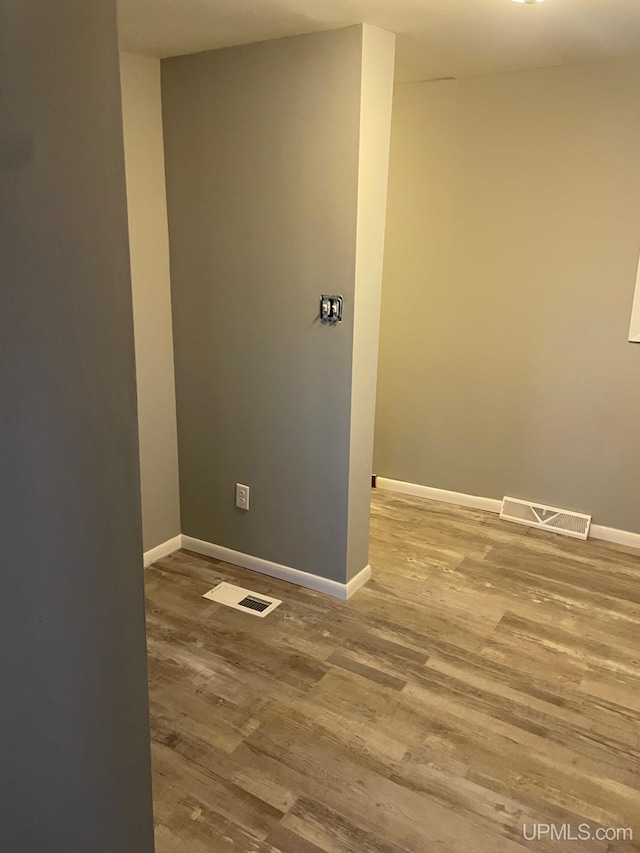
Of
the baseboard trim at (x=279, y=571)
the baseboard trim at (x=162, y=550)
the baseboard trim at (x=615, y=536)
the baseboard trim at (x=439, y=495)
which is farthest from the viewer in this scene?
the baseboard trim at (x=439, y=495)

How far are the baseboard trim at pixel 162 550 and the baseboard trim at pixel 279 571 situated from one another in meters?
0.03

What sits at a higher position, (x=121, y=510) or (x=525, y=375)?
(x=121, y=510)

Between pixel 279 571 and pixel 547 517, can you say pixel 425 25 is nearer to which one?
pixel 279 571

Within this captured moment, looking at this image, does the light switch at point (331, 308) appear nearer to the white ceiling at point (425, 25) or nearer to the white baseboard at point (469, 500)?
the white ceiling at point (425, 25)

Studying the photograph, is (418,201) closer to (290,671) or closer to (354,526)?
(354,526)

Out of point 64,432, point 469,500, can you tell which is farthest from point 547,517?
point 64,432

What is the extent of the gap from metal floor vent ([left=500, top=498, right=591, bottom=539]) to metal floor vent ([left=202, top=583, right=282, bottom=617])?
1.49 m

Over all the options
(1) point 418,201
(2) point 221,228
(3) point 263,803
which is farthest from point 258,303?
(3) point 263,803

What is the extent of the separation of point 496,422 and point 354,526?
121 cm

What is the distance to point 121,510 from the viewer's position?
39.5 inches

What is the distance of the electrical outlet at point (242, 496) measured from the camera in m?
2.99

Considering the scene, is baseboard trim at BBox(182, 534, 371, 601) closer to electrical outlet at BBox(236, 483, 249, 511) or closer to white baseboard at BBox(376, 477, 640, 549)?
electrical outlet at BBox(236, 483, 249, 511)

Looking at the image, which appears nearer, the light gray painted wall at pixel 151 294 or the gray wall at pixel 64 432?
the gray wall at pixel 64 432

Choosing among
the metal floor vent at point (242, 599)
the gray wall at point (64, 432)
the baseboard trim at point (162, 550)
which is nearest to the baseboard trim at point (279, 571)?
the baseboard trim at point (162, 550)
